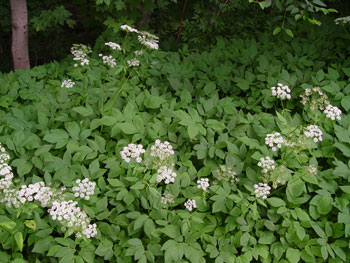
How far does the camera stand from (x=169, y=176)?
7.24 feet

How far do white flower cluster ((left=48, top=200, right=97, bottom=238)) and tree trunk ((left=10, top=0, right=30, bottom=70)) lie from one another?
262 centimetres

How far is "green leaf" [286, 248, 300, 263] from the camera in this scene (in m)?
2.32

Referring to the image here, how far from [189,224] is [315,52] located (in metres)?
2.90

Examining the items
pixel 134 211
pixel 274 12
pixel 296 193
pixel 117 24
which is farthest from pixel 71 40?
pixel 296 193

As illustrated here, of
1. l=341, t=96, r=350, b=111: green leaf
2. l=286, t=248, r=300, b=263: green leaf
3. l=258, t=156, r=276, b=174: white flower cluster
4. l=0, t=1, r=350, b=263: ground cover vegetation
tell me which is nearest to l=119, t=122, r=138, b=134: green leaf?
l=0, t=1, r=350, b=263: ground cover vegetation

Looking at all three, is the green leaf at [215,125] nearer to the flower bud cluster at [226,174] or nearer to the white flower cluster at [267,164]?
the flower bud cluster at [226,174]

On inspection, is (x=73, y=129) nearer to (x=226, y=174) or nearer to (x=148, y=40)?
(x=148, y=40)

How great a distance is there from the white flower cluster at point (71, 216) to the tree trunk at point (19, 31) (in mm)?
2615

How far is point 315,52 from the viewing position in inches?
161

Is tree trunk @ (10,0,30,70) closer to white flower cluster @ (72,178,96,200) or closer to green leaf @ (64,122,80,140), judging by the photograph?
green leaf @ (64,122,80,140)

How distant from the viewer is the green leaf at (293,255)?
2.32 m

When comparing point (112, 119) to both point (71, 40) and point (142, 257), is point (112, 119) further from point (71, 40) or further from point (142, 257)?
point (71, 40)

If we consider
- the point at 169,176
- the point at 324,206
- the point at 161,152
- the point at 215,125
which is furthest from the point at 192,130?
the point at 324,206

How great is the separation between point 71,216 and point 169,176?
2.16ft
